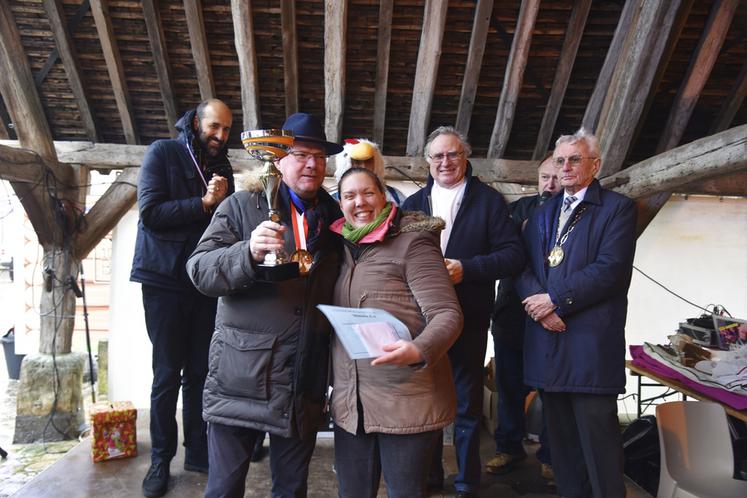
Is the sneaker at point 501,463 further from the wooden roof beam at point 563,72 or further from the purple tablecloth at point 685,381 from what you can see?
the wooden roof beam at point 563,72

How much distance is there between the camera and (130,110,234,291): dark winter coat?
7.77 ft

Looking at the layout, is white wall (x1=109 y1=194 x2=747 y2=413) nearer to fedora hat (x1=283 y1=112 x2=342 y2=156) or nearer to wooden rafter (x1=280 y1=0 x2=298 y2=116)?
wooden rafter (x1=280 y1=0 x2=298 y2=116)

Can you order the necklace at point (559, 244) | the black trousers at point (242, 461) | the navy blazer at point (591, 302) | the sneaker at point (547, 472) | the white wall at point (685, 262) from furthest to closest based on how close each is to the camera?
1. the white wall at point (685, 262)
2. the sneaker at point (547, 472)
3. the necklace at point (559, 244)
4. the navy blazer at point (591, 302)
5. the black trousers at point (242, 461)

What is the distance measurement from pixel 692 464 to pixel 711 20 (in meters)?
2.89

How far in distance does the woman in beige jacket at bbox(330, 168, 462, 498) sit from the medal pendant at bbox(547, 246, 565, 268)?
755 mm

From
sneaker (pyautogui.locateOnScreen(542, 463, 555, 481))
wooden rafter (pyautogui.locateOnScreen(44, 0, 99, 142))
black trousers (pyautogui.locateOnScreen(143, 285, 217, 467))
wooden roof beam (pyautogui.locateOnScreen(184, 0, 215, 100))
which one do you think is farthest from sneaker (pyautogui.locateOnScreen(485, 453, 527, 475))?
wooden rafter (pyautogui.locateOnScreen(44, 0, 99, 142))

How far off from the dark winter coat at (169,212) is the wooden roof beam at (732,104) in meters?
3.90

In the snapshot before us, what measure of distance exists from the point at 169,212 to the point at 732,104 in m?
4.15

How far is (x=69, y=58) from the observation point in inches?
159

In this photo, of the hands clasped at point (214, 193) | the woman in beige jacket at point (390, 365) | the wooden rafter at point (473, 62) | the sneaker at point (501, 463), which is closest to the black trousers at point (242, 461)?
the woman in beige jacket at point (390, 365)

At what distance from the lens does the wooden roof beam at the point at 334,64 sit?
365cm

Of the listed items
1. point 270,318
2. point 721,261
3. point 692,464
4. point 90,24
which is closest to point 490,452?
point 692,464

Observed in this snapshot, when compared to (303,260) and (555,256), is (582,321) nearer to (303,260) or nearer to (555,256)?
(555,256)

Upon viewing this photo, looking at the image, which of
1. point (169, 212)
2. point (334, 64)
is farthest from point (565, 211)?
point (334, 64)
